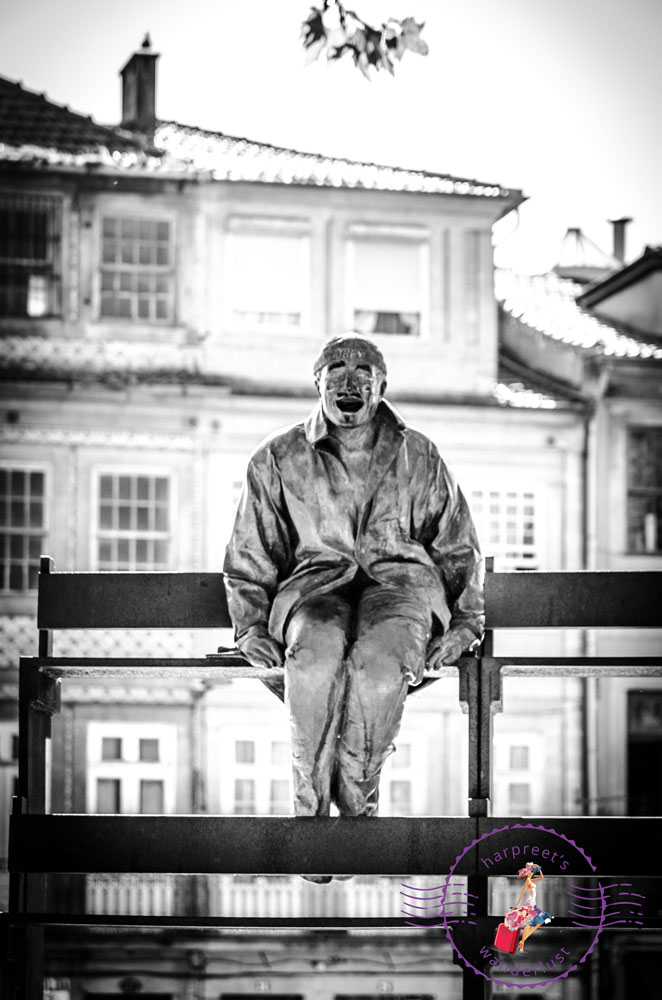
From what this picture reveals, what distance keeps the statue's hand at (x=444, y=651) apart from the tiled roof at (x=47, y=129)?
16.6m

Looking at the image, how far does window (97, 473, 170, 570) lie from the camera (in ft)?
70.3

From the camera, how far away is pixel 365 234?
22.4m

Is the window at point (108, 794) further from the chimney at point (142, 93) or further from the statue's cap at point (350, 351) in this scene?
the statue's cap at point (350, 351)

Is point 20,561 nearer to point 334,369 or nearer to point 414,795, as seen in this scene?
point 414,795

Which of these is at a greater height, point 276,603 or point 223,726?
point 276,603

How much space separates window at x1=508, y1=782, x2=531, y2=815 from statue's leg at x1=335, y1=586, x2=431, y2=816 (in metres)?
16.2

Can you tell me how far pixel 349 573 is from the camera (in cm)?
620

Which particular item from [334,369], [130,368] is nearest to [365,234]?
[130,368]

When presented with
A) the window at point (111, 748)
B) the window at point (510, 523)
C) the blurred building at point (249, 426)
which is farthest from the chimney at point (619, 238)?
the window at point (111, 748)

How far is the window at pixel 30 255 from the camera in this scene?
21.7m

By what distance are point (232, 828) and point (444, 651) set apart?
906 millimetres

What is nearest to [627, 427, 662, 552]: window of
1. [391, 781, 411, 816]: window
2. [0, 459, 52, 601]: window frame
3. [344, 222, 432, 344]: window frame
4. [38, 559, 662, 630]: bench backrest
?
[344, 222, 432, 344]: window frame

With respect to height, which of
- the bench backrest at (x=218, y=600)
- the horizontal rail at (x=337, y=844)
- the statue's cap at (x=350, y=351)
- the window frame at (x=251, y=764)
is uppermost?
the statue's cap at (x=350, y=351)

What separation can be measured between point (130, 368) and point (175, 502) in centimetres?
167
